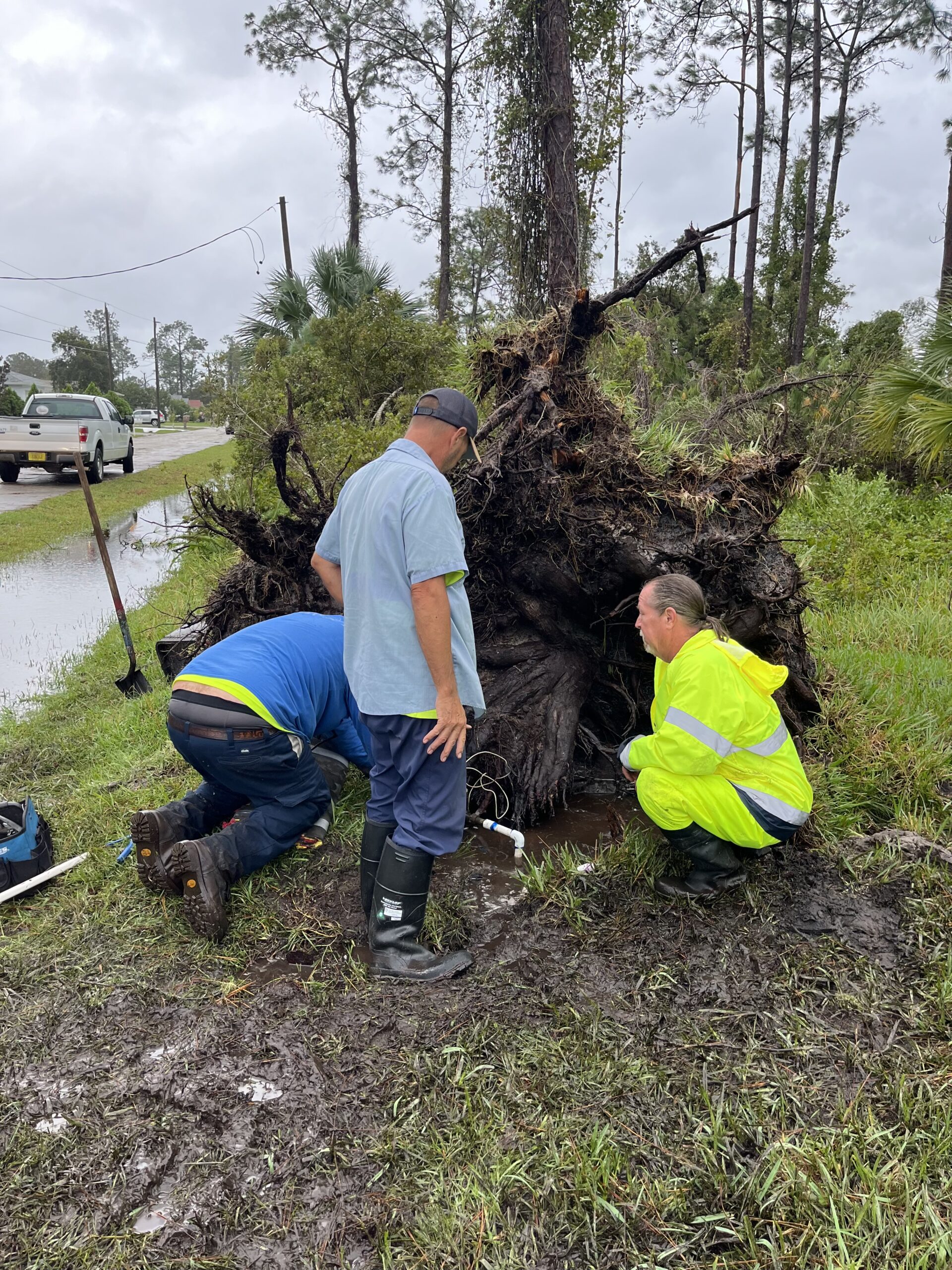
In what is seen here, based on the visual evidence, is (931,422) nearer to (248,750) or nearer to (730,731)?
(730,731)

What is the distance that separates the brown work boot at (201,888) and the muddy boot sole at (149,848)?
0.20 meters

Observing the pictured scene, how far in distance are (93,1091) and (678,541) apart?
3366 millimetres

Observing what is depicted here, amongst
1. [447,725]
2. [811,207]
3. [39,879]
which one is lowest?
[39,879]

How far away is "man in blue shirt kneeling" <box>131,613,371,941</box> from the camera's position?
325cm

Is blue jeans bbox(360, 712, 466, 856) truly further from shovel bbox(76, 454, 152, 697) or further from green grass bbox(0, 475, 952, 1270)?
shovel bbox(76, 454, 152, 697)

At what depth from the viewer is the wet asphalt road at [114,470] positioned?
16656mm

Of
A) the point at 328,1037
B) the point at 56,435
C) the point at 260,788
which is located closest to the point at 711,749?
the point at 328,1037

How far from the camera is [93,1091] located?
2.59m

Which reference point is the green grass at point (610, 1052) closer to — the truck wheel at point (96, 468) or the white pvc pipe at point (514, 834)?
the white pvc pipe at point (514, 834)

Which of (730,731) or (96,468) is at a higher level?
(96,468)

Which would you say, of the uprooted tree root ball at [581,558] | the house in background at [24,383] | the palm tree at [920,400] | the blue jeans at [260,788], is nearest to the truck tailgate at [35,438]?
the palm tree at [920,400]

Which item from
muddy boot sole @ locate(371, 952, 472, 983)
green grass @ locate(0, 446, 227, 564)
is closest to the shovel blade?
green grass @ locate(0, 446, 227, 564)

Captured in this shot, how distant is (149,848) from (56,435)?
56.3 ft

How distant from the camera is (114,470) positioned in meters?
23.5
